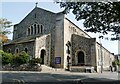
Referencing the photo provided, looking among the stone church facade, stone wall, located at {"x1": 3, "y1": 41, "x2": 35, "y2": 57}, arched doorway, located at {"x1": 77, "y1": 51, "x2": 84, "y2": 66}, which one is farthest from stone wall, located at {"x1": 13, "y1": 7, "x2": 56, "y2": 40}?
arched doorway, located at {"x1": 77, "y1": 51, "x2": 84, "y2": 66}

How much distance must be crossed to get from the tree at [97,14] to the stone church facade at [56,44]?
18.6 meters

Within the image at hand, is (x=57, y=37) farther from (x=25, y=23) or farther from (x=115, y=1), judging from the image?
(x=115, y=1)

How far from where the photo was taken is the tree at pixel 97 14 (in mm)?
14670

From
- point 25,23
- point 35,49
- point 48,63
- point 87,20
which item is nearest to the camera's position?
point 87,20

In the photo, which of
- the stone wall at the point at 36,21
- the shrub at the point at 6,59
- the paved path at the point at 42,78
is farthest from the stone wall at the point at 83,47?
the paved path at the point at 42,78

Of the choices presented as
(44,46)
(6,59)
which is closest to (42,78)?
(6,59)

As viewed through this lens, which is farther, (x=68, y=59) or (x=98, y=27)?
(x=68, y=59)

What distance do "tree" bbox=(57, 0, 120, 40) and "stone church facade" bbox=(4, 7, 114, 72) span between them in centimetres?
1858

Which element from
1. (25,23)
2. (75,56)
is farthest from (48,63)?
(25,23)

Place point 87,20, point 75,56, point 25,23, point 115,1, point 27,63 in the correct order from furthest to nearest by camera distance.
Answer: point 25,23 → point 75,56 → point 27,63 → point 87,20 → point 115,1

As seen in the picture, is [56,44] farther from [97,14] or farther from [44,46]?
[97,14]

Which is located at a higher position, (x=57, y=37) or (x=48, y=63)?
(x=57, y=37)

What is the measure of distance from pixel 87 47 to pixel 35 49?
1015cm

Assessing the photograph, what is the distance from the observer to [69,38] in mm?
39312
